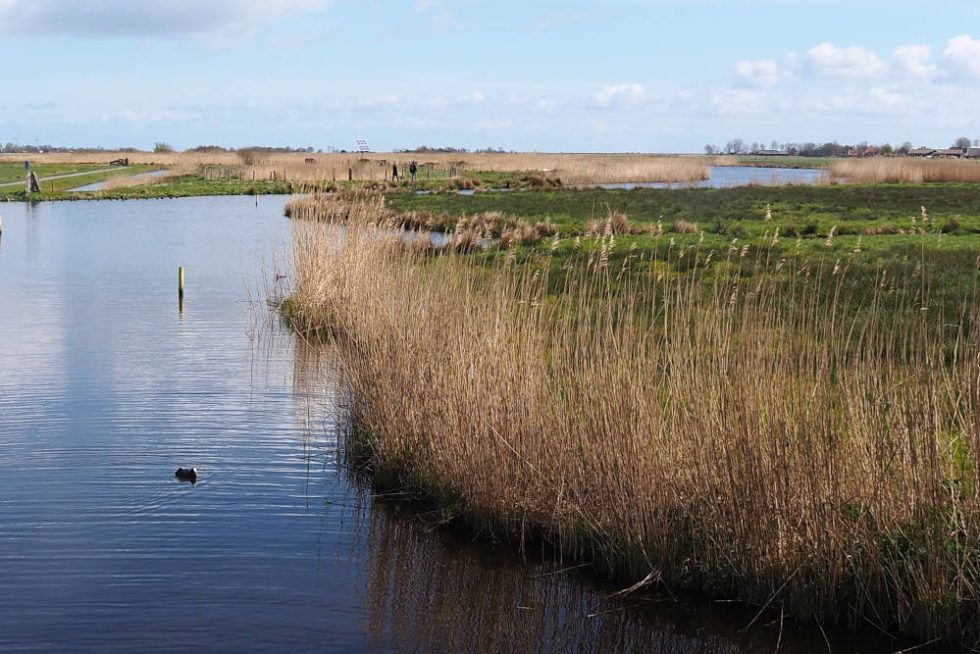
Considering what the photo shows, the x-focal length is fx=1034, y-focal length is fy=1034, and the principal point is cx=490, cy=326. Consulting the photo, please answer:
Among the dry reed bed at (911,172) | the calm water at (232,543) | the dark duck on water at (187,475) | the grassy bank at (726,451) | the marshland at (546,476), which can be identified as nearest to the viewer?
the grassy bank at (726,451)

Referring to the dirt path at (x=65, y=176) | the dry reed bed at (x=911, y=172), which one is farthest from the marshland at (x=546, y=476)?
the dirt path at (x=65, y=176)

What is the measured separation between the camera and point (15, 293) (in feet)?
73.9

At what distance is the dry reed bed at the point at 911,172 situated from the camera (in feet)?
181

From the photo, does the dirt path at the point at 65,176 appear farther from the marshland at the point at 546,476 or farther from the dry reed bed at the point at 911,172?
the marshland at the point at 546,476

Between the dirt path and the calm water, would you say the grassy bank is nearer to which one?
the calm water

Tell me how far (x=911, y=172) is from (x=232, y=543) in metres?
55.2

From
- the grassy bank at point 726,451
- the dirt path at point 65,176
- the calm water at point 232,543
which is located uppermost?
the dirt path at point 65,176

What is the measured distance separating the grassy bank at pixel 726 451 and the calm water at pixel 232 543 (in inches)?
14.5

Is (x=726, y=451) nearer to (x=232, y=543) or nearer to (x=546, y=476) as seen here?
(x=546, y=476)

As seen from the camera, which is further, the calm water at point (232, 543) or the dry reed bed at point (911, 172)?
the dry reed bed at point (911, 172)

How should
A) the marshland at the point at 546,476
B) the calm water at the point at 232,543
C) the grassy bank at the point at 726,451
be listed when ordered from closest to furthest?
the grassy bank at the point at 726,451 < the marshland at the point at 546,476 < the calm water at the point at 232,543

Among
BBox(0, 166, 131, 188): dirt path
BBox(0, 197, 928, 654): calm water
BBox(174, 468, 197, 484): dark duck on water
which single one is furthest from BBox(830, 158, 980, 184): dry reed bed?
BBox(174, 468, 197, 484): dark duck on water

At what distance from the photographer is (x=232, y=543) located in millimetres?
8828

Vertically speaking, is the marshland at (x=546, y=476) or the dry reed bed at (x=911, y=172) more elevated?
the dry reed bed at (x=911, y=172)
